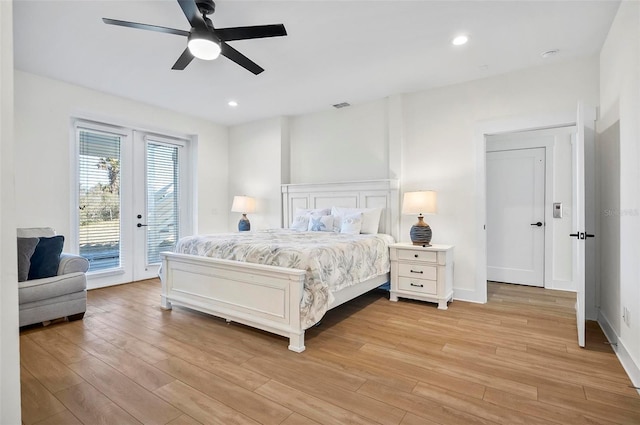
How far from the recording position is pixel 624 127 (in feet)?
7.75

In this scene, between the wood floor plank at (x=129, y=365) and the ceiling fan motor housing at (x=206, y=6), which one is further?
the ceiling fan motor housing at (x=206, y=6)

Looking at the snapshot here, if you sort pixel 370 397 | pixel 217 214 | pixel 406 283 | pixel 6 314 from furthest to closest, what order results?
pixel 217 214, pixel 406 283, pixel 370 397, pixel 6 314

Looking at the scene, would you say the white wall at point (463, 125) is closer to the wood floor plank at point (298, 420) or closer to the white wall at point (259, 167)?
the white wall at point (259, 167)

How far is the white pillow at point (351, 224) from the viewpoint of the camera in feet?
13.5

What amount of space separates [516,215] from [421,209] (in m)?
2.06

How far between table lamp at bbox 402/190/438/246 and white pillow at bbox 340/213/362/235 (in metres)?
0.61

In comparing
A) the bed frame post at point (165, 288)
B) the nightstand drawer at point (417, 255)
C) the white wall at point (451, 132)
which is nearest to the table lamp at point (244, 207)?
the white wall at point (451, 132)

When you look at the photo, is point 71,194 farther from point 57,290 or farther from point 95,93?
point 57,290

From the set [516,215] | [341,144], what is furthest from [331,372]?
[516,215]

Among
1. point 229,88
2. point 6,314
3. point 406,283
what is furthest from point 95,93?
point 406,283

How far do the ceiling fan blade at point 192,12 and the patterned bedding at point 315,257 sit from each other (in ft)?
6.06

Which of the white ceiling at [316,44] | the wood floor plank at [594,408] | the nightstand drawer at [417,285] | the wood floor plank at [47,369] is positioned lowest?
the wood floor plank at [594,408]

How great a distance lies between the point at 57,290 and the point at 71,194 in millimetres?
1729

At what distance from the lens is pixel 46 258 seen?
10.5 feet
